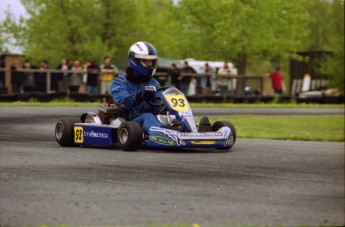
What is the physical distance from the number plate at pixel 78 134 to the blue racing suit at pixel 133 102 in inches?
26.2

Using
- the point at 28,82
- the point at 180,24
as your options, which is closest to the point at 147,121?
the point at 28,82

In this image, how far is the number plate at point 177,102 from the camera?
42.7 ft

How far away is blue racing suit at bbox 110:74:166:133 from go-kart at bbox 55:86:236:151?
11 cm

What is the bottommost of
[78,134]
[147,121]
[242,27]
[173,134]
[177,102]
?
[78,134]

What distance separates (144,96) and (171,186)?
13.7ft

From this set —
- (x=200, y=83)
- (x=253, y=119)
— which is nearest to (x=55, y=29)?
(x=200, y=83)

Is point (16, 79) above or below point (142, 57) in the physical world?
below

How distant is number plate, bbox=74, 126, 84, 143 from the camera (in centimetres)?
1380

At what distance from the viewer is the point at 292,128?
19141 mm

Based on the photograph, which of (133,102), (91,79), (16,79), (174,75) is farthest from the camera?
(174,75)

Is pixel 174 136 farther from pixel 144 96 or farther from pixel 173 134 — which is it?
pixel 144 96

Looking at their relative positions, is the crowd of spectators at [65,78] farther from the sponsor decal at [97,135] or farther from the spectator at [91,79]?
the sponsor decal at [97,135]

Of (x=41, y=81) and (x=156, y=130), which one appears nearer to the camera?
(x=156, y=130)

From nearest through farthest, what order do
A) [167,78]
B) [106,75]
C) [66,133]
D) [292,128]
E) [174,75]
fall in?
[66,133] < [292,128] < [106,75] < [174,75] < [167,78]
